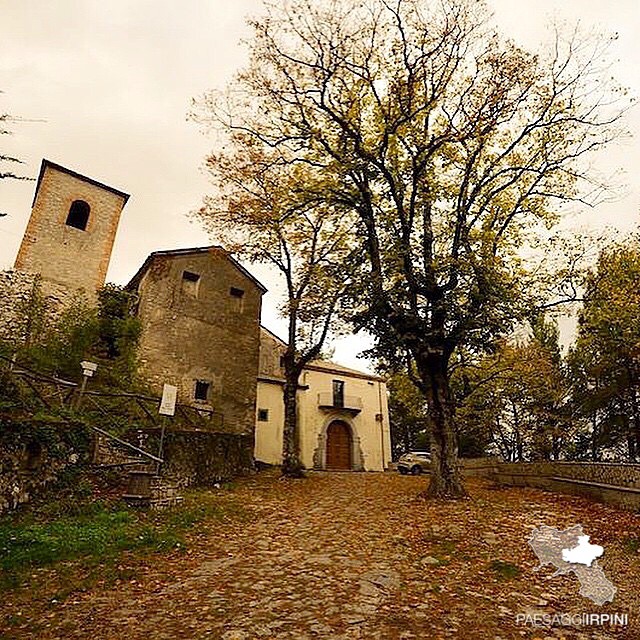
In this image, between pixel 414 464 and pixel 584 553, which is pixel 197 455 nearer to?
pixel 584 553

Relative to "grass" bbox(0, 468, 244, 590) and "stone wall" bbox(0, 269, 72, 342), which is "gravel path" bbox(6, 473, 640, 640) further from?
"stone wall" bbox(0, 269, 72, 342)

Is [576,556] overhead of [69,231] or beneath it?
beneath

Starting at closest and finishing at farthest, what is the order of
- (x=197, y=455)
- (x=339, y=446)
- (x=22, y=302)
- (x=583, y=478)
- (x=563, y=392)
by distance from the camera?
(x=583, y=478), (x=197, y=455), (x=22, y=302), (x=563, y=392), (x=339, y=446)


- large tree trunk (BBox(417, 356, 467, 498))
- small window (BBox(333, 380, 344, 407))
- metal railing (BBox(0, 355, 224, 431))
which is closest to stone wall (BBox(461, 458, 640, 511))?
large tree trunk (BBox(417, 356, 467, 498))

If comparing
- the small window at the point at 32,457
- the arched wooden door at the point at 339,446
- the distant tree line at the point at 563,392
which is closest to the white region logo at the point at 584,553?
the small window at the point at 32,457

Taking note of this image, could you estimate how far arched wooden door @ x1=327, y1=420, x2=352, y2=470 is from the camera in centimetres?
2853

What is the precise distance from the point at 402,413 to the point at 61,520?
36044 millimetres

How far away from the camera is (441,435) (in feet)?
41.9

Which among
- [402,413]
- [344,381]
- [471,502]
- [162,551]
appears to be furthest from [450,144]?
[402,413]

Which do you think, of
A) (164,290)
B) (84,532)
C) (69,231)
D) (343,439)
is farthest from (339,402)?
(84,532)

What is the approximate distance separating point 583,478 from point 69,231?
22583mm

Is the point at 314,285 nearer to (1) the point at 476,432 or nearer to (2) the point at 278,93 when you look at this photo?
(2) the point at 278,93

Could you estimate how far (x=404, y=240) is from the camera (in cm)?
1348

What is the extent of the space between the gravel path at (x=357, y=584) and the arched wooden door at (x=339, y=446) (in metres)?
18.6
